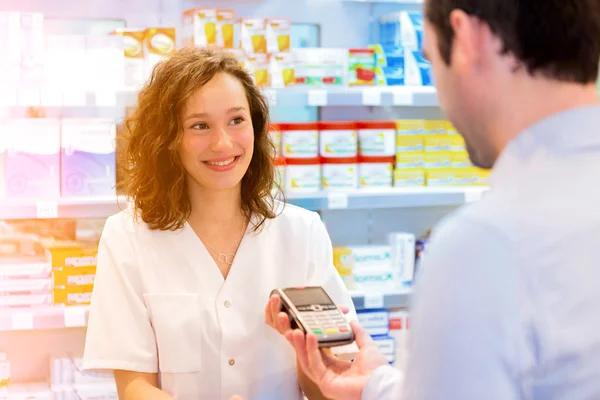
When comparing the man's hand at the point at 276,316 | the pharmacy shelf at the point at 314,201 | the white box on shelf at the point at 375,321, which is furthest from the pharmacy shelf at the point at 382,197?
the man's hand at the point at 276,316

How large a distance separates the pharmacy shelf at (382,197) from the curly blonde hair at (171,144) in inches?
46.6

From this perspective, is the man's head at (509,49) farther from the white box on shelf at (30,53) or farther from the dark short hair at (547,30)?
the white box on shelf at (30,53)

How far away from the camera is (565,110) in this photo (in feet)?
2.93

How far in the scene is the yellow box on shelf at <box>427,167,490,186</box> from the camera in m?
3.73

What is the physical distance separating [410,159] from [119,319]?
77.0 inches

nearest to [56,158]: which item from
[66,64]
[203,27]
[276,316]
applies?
[66,64]

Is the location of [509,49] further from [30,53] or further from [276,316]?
[30,53]

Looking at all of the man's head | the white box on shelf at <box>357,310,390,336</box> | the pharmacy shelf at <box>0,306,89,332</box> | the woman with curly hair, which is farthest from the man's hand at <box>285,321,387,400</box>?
the white box on shelf at <box>357,310,390,336</box>

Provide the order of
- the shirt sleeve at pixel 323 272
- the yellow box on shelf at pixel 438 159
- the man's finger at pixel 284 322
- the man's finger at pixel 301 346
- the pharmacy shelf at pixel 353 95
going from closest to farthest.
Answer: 1. the man's finger at pixel 301 346
2. the man's finger at pixel 284 322
3. the shirt sleeve at pixel 323 272
4. the pharmacy shelf at pixel 353 95
5. the yellow box on shelf at pixel 438 159

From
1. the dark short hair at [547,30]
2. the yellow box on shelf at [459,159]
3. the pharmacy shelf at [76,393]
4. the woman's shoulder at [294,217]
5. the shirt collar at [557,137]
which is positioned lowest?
the pharmacy shelf at [76,393]

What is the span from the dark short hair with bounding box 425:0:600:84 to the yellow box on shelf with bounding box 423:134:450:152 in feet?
9.22

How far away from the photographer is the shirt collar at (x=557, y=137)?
868 mm

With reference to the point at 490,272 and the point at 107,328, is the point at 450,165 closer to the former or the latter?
the point at 107,328

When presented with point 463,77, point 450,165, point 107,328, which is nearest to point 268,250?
point 107,328
